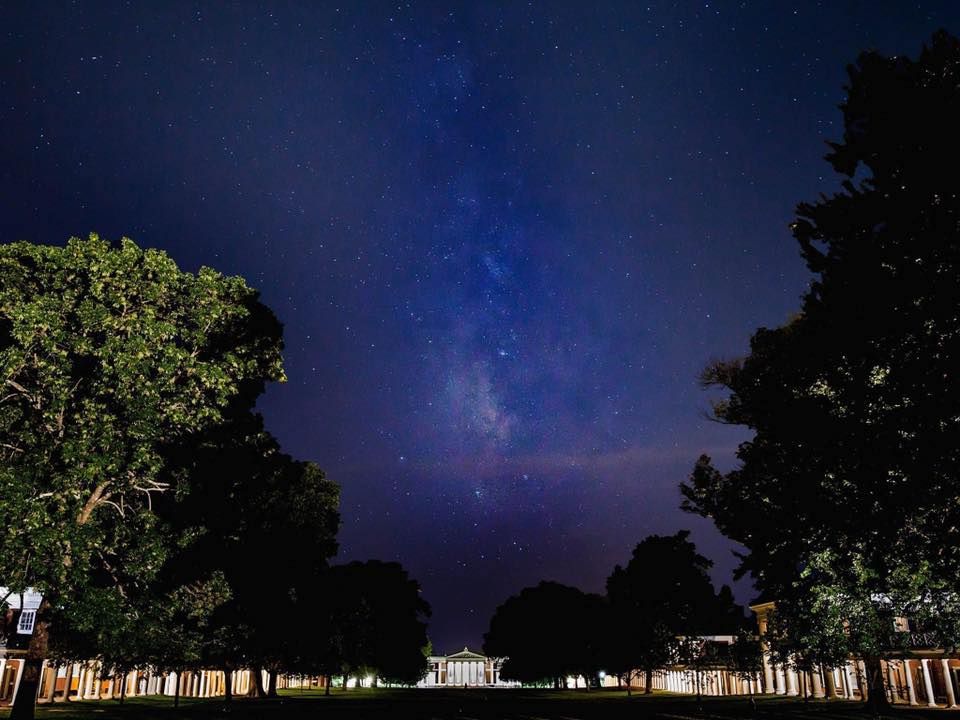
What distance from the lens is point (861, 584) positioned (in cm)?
3459

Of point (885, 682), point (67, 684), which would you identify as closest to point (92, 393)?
point (67, 684)

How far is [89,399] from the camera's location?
67.8 ft

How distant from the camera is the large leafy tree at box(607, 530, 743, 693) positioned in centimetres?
8331

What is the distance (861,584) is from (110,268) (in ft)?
115

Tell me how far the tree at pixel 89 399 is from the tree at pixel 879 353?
16.5 metres

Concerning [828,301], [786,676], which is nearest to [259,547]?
[828,301]

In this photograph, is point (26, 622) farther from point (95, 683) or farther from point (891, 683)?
point (891, 683)

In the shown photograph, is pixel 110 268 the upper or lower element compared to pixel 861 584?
upper

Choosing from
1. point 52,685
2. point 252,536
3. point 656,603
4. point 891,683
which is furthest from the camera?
point 656,603

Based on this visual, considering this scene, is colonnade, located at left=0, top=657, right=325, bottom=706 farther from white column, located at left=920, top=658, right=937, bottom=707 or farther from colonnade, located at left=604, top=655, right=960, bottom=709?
white column, located at left=920, top=658, right=937, bottom=707

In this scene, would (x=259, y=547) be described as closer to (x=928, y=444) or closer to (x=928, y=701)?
(x=928, y=444)

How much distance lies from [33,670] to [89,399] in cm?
835

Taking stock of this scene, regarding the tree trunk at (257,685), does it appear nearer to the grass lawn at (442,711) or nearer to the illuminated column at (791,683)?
the grass lawn at (442,711)

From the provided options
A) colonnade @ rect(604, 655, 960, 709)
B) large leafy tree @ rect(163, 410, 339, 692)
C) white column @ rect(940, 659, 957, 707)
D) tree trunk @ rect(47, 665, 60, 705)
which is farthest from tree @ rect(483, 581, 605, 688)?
tree trunk @ rect(47, 665, 60, 705)
